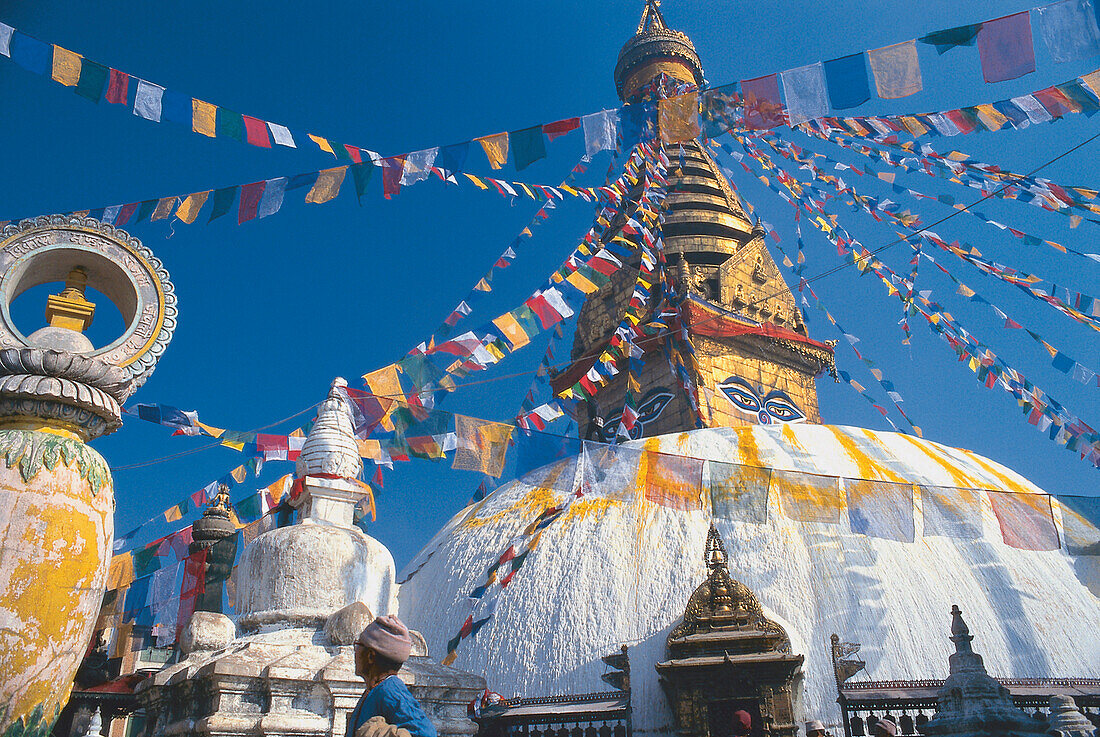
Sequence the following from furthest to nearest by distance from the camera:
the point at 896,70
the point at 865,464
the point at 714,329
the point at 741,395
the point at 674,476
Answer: the point at 714,329, the point at 741,395, the point at 865,464, the point at 674,476, the point at 896,70

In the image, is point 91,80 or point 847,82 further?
point 847,82

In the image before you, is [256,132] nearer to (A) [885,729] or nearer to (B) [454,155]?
(B) [454,155]

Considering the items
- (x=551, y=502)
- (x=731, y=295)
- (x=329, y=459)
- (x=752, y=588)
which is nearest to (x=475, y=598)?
(x=551, y=502)

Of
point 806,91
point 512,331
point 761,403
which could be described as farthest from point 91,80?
point 761,403

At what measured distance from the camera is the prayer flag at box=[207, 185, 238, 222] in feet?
19.6

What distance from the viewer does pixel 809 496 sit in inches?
255

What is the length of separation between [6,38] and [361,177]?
2526mm

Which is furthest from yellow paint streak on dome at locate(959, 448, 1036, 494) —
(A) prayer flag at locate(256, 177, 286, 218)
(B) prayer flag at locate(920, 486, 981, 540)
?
(A) prayer flag at locate(256, 177, 286, 218)

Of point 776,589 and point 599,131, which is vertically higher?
point 599,131

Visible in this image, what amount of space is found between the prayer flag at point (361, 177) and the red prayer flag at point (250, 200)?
2.37 feet

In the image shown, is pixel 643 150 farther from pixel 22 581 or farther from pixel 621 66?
pixel 22 581

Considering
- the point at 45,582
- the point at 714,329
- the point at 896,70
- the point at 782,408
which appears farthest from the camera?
the point at 782,408

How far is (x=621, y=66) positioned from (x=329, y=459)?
1632 cm

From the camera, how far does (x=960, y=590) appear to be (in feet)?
24.4
